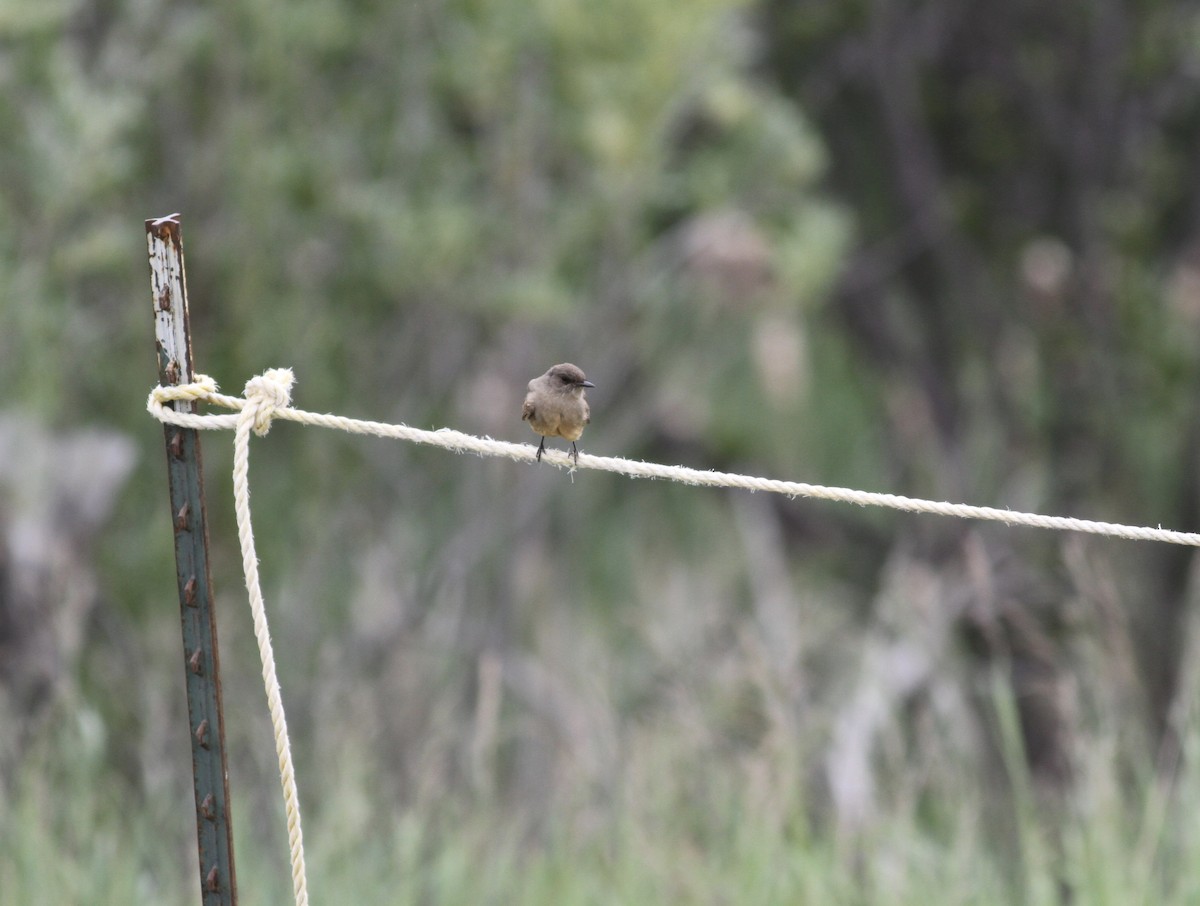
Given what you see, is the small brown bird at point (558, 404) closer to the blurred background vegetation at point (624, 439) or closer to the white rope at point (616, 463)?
the blurred background vegetation at point (624, 439)

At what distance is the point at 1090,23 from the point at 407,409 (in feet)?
10.1

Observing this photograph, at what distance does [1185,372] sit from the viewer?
569 centimetres

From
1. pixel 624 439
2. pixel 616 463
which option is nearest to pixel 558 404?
pixel 616 463

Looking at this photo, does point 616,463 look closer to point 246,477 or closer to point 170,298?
point 246,477

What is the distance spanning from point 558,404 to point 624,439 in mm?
3129

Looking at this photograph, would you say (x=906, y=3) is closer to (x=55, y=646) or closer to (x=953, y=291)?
(x=953, y=291)

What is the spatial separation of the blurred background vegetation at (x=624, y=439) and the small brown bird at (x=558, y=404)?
61cm

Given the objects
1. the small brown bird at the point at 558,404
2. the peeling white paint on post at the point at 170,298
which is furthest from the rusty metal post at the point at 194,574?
the small brown bird at the point at 558,404

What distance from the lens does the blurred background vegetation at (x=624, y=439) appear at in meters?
3.09

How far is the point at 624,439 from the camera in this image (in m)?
5.75

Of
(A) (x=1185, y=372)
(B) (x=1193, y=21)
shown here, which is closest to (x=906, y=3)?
(B) (x=1193, y=21)

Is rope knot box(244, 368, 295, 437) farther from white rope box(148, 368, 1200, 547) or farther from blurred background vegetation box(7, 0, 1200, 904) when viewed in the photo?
blurred background vegetation box(7, 0, 1200, 904)

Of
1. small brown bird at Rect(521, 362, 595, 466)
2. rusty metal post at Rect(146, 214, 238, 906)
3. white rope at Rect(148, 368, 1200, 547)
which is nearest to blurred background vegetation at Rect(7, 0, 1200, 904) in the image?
small brown bird at Rect(521, 362, 595, 466)

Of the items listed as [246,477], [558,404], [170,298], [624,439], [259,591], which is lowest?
[259,591]
